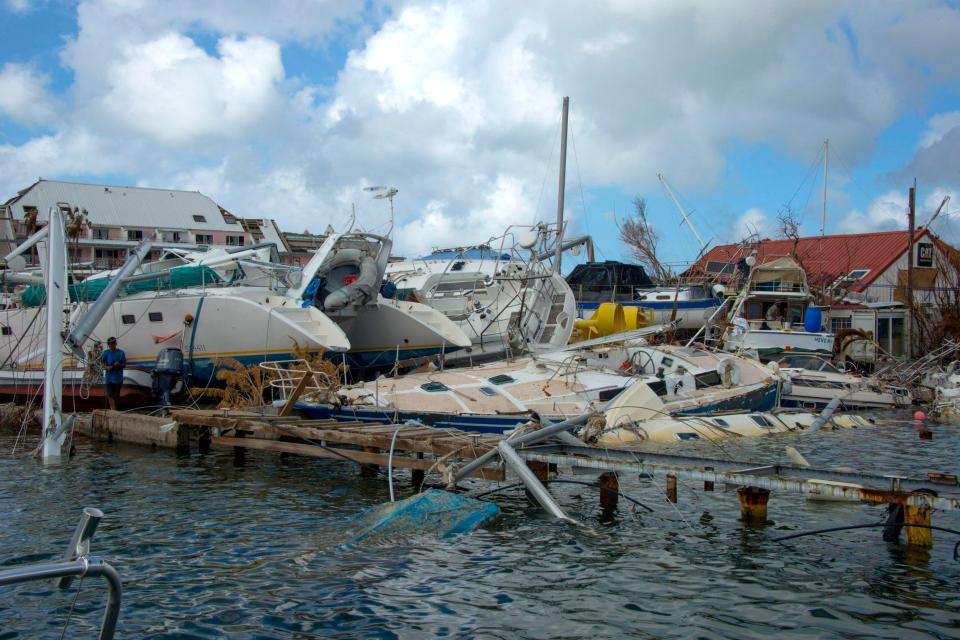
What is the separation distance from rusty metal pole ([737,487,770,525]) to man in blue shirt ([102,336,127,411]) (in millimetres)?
13966

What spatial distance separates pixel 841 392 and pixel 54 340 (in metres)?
Answer: 19.9

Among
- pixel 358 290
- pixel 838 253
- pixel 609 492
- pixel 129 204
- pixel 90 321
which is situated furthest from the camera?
pixel 129 204

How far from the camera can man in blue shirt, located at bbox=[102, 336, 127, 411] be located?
722 inches

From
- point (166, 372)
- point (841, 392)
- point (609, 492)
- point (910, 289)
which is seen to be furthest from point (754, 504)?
point (910, 289)

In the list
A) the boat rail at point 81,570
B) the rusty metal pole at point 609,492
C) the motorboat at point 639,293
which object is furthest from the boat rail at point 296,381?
the motorboat at point 639,293

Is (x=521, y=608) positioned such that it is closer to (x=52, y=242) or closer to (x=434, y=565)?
(x=434, y=565)

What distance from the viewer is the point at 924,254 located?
4416 cm

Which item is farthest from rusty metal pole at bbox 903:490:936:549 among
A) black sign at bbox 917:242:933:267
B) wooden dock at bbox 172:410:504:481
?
black sign at bbox 917:242:933:267

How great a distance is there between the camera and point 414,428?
12.4 metres

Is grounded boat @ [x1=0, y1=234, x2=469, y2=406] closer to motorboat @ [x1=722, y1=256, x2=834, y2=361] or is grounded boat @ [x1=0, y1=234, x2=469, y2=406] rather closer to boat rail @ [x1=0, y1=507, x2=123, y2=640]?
motorboat @ [x1=722, y1=256, x2=834, y2=361]

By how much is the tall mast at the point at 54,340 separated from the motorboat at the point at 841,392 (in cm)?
1747

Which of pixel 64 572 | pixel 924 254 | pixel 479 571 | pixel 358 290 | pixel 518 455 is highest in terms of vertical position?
pixel 924 254

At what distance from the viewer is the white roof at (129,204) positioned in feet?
197

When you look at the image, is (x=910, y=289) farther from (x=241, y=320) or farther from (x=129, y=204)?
(x=129, y=204)
